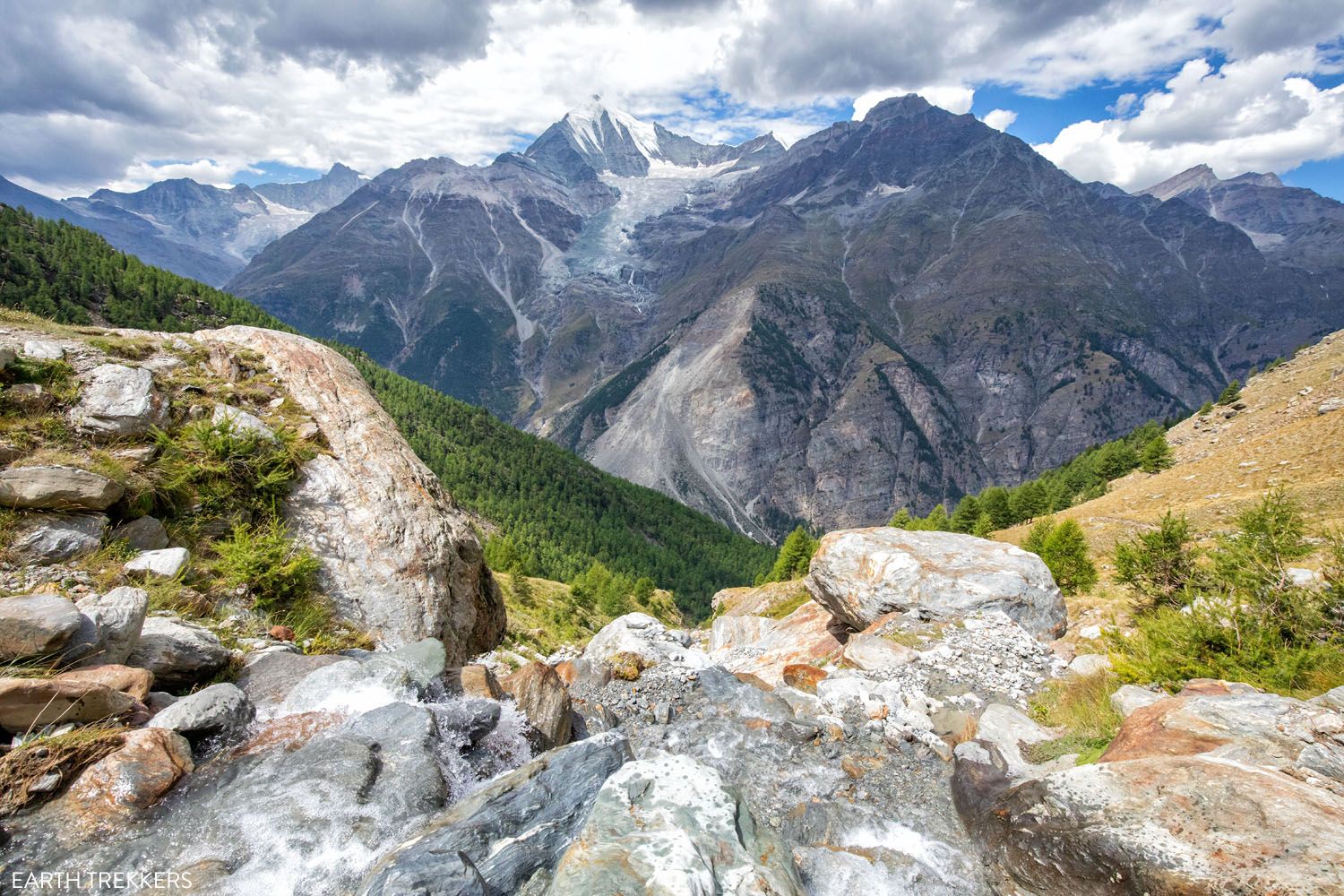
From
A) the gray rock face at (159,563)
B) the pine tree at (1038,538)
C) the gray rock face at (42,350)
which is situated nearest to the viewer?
the gray rock face at (159,563)

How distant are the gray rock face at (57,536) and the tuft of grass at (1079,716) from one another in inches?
662

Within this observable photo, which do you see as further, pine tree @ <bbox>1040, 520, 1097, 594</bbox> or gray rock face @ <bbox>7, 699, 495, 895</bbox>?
pine tree @ <bbox>1040, 520, 1097, 594</bbox>

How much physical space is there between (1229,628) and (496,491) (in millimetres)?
113972

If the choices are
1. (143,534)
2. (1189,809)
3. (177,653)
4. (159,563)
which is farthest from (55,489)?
(1189,809)

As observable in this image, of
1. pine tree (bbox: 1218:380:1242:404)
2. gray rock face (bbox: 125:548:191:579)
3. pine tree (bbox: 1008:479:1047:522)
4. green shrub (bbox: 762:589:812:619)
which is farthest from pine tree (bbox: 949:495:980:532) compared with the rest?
gray rock face (bbox: 125:548:191:579)

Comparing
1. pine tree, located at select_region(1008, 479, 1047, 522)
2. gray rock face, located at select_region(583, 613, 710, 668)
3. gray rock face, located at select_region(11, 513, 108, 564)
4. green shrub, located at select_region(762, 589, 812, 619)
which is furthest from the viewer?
pine tree, located at select_region(1008, 479, 1047, 522)

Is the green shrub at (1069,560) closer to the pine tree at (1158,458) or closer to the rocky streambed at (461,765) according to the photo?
the rocky streambed at (461,765)

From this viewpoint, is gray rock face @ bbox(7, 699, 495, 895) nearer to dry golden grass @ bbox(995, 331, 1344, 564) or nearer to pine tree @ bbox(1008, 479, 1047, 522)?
dry golden grass @ bbox(995, 331, 1344, 564)

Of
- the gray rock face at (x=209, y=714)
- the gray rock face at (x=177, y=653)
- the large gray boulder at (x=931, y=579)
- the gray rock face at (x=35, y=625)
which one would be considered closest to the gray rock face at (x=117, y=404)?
the gray rock face at (x=177, y=653)

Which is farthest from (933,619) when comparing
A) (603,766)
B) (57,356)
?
(57,356)

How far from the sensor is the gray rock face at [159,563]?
8.55m

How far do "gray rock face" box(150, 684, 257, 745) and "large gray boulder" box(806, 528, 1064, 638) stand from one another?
1970cm

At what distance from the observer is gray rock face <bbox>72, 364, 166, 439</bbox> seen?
9875 millimetres

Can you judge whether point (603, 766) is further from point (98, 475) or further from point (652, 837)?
point (98, 475)
